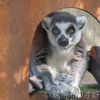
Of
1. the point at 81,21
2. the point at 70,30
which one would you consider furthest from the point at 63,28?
the point at 81,21

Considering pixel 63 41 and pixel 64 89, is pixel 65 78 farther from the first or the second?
pixel 63 41

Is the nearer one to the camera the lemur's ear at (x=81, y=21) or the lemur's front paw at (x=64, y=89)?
the lemur's front paw at (x=64, y=89)

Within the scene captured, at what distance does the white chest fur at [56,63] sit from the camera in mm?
1710

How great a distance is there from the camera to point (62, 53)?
5.54ft

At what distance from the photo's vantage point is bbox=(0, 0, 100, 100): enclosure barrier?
1.46 meters

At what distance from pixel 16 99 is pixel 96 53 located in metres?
0.85

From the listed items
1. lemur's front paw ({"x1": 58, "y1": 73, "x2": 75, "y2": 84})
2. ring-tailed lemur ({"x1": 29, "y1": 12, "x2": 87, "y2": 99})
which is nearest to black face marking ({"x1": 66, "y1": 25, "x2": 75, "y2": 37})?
ring-tailed lemur ({"x1": 29, "y1": 12, "x2": 87, "y2": 99})

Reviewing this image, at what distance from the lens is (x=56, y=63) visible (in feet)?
5.73

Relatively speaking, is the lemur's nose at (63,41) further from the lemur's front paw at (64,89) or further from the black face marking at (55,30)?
the lemur's front paw at (64,89)

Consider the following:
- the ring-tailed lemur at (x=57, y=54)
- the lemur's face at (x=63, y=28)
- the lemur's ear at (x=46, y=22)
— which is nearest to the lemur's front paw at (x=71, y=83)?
the ring-tailed lemur at (x=57, y=54)

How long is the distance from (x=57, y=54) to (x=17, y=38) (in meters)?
0.40

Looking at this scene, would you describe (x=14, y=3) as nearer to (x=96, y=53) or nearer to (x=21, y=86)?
(x=21, y=86)

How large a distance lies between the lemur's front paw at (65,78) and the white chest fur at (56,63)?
8 cm

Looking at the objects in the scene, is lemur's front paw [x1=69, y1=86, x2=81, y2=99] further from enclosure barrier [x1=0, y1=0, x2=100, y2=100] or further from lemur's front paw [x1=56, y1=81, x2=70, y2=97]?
enclosure barrier [x1=0, y1=0, x2=100, y2=100]
